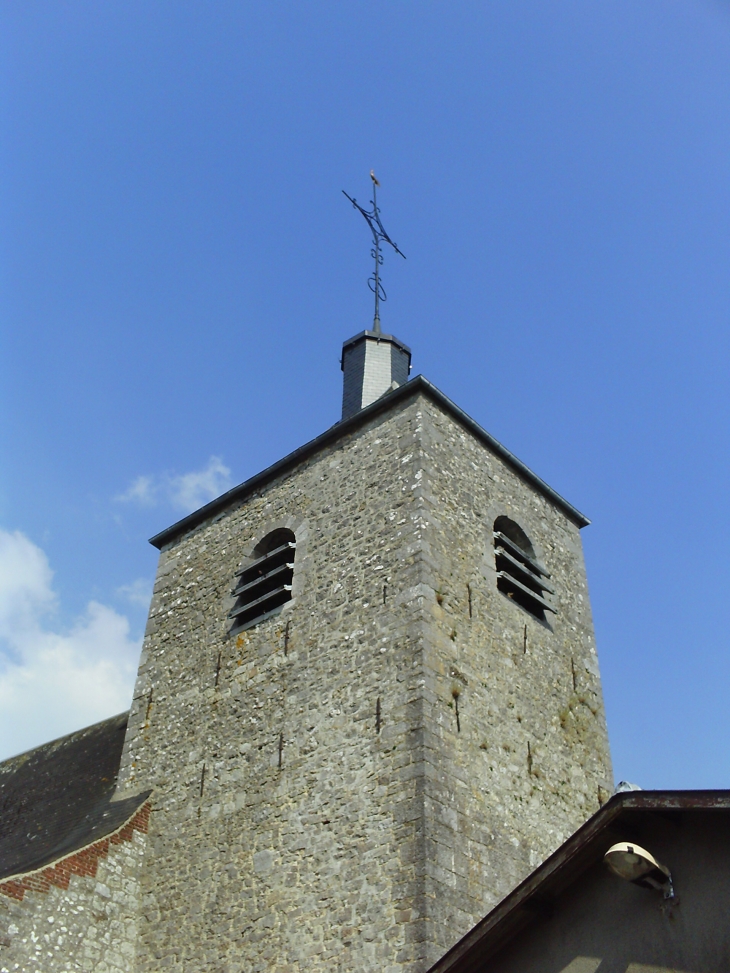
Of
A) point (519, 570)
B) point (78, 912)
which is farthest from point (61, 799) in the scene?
point (519, 570)

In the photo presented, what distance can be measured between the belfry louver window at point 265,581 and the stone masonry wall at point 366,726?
0.54 feet

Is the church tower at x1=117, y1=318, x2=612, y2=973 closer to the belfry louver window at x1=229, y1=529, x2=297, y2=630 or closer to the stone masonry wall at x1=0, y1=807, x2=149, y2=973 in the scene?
the belfry louver window at x1=229, y1=529, x2=297, y2=630

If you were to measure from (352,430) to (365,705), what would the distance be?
3.43 meters

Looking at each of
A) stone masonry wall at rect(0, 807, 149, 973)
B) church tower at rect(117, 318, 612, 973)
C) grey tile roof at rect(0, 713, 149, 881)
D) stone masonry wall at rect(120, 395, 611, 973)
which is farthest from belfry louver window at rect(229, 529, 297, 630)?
stone masonry wall at rect(0, 807, 149, 973)

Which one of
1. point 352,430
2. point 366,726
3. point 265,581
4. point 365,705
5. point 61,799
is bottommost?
point 366,726

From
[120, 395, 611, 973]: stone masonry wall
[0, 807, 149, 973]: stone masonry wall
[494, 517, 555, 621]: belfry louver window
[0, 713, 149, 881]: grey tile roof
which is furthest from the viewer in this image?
[494, 517, 555, 621]: belfry louver window

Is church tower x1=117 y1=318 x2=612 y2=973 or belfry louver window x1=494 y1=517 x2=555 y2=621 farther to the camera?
belfry louver window x1=494 y1=517 x2=555 y2=621

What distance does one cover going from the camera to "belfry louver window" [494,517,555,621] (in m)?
10.1

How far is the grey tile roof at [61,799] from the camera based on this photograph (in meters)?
9.64

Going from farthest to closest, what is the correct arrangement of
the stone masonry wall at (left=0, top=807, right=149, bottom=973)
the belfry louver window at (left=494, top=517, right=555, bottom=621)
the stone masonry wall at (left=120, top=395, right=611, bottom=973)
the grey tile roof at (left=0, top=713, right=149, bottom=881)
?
the belfry louver window at (left=494, top=517, right=555, bottom=621)
the grey tile roof at (left=0, top=713, right=149, bottom=881)
the stone masonry wall at (left=0, top=807, right=149, bottom=973)
the stone masonry wall at (left=120, top=395, right=611, bottom=973)

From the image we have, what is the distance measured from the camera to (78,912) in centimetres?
855

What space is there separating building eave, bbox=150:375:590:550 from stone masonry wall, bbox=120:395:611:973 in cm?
12

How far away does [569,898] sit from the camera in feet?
17.0

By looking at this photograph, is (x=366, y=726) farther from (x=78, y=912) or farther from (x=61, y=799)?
(x=61, y=799)
